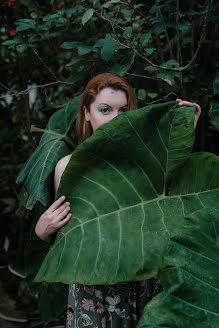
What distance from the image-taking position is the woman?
1093 mm

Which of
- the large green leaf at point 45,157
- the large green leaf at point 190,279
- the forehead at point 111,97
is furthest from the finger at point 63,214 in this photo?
the forehead at point 111,97

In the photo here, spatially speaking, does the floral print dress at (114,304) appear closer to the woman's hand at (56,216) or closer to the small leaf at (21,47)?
the woman's hand at (56,216)

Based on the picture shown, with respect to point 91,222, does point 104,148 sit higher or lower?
higher

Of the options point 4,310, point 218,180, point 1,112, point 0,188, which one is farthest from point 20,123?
point 218,180

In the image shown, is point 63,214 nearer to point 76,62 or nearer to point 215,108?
point 215,108

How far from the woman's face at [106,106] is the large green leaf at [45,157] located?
0.19m

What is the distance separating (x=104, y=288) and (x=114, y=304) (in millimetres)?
52

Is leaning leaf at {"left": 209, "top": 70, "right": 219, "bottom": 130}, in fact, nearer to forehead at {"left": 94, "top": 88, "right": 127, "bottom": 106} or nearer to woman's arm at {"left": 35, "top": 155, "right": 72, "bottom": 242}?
forehead at {"left": 94, "top": 88, "right": 127, "bottom": 106}

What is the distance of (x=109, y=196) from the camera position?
93 cm

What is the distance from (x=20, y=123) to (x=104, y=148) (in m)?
2.06

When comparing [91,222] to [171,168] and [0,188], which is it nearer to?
[171,168]

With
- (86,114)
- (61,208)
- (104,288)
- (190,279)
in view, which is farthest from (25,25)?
(190,279)

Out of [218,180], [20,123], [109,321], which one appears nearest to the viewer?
[218,180]

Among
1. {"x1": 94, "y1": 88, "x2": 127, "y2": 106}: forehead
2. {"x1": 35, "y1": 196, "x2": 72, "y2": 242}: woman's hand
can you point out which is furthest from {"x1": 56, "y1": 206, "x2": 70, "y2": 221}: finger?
{"x1": 94, "y1": 88, "x2": 127, "y2": 106}: forehead
